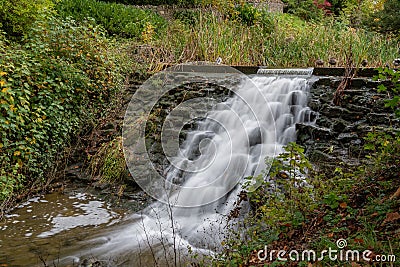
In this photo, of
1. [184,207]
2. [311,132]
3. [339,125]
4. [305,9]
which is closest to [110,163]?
[184,207]

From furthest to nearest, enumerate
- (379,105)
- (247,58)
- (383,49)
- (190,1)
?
(190,1) → (247,58) → (383,49) → (379,105)

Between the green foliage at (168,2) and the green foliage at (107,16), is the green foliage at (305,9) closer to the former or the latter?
the green foliage at (168,2)

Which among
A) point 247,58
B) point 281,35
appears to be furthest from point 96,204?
point 281,35

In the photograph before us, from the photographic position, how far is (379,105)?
213 inches

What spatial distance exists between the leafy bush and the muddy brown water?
1.36ft

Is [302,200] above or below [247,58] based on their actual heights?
below

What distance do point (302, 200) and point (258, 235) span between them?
1.75 feet

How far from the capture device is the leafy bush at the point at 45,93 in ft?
17.0

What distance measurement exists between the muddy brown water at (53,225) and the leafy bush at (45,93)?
1.36ft

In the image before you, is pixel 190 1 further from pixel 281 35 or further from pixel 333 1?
pixel 333 1

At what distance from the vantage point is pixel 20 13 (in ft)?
22.5

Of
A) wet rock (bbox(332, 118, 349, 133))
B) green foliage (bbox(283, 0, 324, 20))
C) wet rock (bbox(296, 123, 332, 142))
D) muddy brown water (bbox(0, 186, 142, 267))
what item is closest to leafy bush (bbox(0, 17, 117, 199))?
muddy brown water (bbox(0, 186, 142, 267))

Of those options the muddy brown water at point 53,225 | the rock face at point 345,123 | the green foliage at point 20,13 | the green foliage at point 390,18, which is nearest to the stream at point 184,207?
the muddy brown water at point 53,225

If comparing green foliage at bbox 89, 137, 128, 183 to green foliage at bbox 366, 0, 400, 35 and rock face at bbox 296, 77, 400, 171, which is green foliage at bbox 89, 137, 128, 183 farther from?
green foliage at bbox 366, 0, 400, 35
